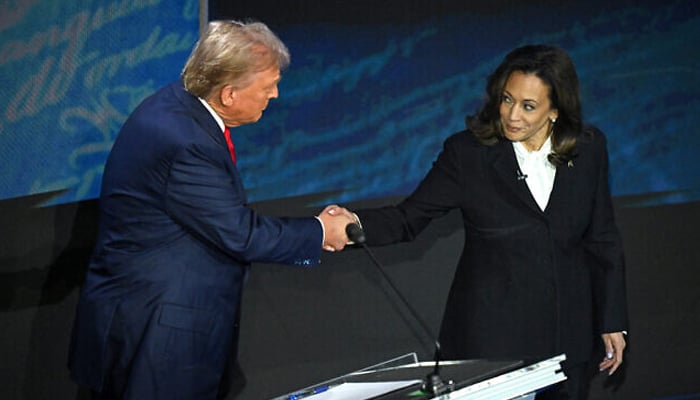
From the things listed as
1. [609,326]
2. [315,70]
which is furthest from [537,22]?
[609,326]

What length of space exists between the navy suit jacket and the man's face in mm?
67

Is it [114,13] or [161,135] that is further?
[114,13]

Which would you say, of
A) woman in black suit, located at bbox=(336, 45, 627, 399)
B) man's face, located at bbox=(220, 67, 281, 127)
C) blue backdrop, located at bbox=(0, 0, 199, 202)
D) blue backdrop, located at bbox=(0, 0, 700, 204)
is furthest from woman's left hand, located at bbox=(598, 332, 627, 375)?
blue backdrop, located at bbox=(0, 0, 199, 202)

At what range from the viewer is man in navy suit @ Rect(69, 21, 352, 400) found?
2.66m

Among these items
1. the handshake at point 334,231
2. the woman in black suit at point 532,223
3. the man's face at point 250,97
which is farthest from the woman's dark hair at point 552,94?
the man's face at point 250,97

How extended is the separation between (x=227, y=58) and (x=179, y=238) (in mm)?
451

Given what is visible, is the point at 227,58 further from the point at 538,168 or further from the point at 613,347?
the point at 613,347

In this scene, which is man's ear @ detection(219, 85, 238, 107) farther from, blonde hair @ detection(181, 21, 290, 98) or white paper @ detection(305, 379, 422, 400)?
white paper @ detection(305, 379, 422, 400)

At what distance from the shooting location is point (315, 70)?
3.80 metres

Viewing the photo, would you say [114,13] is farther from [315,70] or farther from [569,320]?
[569,320]

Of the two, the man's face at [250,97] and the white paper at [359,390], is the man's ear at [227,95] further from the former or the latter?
Answer: the white paper at [359,390]

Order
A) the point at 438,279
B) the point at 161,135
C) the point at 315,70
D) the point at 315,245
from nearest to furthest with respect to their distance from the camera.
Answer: the point at 161,135 → the point at 315,245 → the point at 315,70 → the point at 438,279

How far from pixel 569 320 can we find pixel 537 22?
138 cm

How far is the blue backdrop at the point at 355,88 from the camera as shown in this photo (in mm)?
3408
